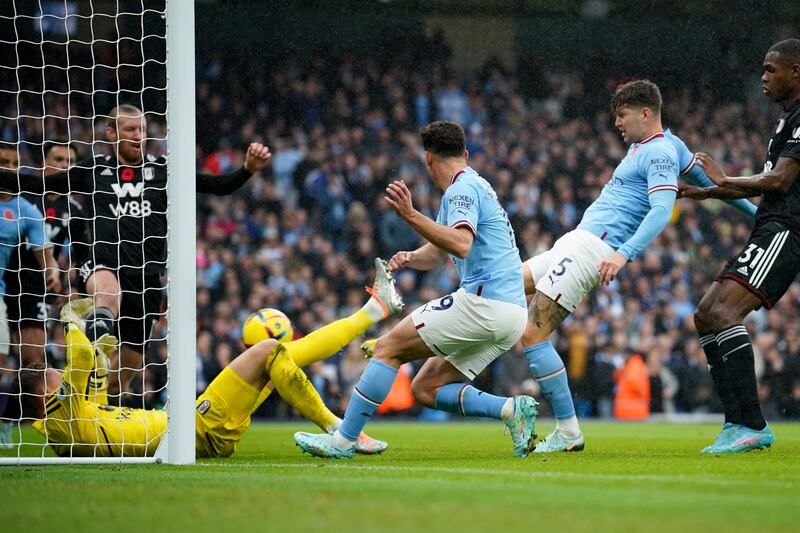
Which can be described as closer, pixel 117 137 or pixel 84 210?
pixel 117 137

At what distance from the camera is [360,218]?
17891mm

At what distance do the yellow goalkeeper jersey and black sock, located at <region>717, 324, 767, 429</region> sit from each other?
3.47m

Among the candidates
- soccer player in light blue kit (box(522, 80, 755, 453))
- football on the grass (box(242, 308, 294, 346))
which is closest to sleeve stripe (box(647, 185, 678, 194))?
soccer player in light blue kit (box(522, 80, 755, 453))

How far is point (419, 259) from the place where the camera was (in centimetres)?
731

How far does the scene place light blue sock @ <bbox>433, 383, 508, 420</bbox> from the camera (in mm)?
6828

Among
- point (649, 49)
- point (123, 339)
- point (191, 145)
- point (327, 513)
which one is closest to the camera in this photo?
point (327, 513)

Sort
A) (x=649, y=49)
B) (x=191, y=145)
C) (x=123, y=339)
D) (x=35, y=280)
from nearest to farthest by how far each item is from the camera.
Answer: (x=191, y=145) < (x=123, y=339) < (x=35, y=280) < (x=649, y=49)

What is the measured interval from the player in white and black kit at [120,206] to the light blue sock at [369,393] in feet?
6.11

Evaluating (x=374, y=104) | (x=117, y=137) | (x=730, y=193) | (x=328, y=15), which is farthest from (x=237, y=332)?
(x=730, y=193)

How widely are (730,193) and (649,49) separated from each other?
14.8 meters

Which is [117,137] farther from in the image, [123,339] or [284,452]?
[284,452]

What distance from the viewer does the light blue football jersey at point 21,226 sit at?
9.25 meters

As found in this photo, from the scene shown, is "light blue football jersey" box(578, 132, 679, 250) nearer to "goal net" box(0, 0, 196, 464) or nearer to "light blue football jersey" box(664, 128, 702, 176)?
"light blue football jersey" box(664, 128, 702, 176)

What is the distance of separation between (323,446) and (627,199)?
105 inches
